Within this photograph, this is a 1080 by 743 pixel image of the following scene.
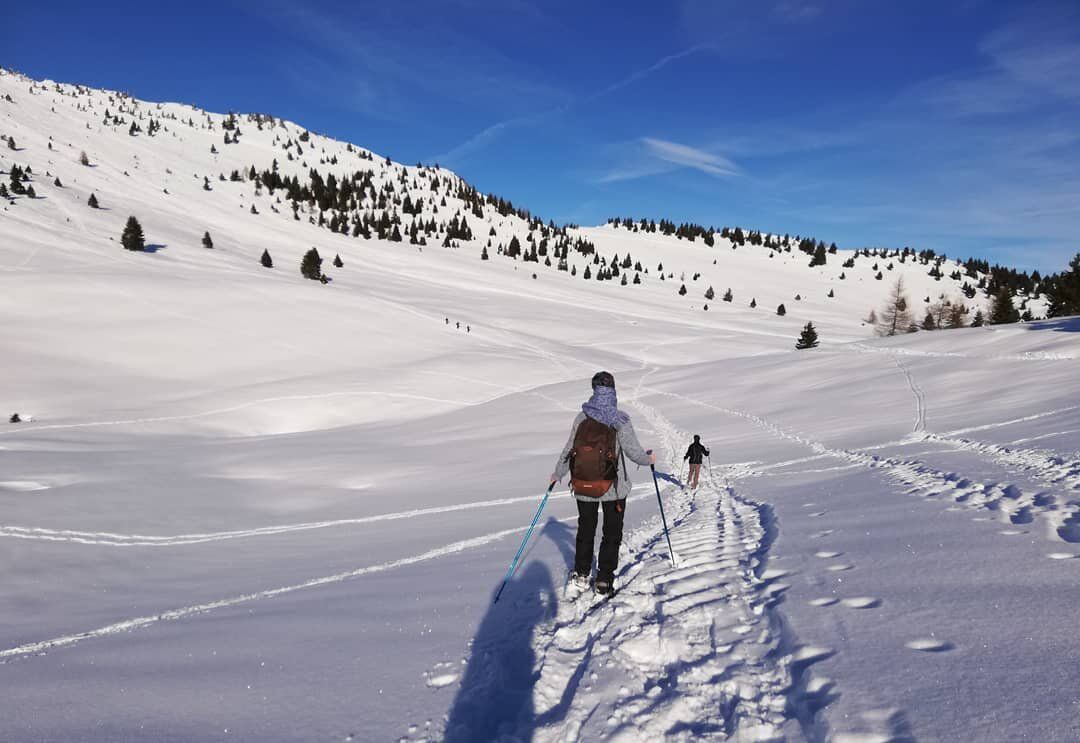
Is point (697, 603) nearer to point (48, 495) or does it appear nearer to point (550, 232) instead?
point (48, 495)

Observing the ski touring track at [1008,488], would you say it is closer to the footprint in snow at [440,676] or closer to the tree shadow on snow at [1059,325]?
the footprint in snow at [440,676]

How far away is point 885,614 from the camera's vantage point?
392cm

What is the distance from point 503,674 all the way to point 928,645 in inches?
114

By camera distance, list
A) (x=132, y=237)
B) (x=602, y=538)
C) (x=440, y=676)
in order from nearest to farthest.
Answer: (x=440, y=676) < (x=602, y=538) < (x=132, y=237)

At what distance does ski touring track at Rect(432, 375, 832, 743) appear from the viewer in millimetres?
3295

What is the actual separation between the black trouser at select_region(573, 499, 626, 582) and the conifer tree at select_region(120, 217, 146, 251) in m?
63.6

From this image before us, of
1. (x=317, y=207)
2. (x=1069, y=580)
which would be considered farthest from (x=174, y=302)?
(x=317, y=207)

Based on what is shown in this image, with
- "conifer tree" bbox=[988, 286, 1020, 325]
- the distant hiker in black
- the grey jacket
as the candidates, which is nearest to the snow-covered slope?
the distant hiker in black

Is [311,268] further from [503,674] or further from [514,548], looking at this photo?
[503,674]

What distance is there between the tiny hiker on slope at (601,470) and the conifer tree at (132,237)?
6334 centimetres

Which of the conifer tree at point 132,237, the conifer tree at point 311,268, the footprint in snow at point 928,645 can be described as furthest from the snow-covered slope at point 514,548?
the conifer tree at point 311,268

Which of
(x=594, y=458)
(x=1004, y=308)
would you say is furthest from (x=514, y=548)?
(x=1004, y=308)

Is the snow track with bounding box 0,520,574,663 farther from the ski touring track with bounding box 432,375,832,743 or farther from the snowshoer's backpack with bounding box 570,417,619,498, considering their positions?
the snowshoer's backpack with bounding box 570,417,619,498

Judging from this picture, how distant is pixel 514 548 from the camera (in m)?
7.25
